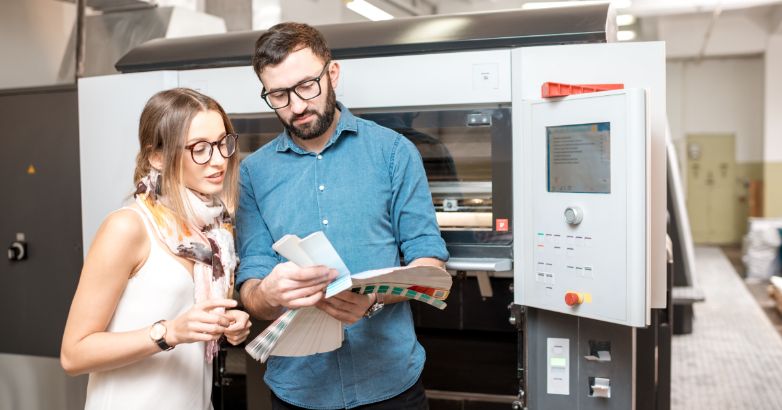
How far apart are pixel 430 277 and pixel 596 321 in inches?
29.2

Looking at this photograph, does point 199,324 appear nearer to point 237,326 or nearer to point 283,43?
point 237,326

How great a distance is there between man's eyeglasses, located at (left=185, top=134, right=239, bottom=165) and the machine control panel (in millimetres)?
814

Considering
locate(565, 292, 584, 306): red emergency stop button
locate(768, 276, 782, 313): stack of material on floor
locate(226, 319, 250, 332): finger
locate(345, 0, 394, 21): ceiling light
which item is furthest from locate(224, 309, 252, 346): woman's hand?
locate(768, 276, 782, 313): stack of material on floor

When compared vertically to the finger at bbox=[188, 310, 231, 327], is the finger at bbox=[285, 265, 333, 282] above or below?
above

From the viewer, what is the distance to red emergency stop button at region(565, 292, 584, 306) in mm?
1751

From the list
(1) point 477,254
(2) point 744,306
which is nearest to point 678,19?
(2) point 744,306

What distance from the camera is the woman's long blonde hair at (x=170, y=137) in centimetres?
136

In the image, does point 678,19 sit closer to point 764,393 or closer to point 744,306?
point 744,306

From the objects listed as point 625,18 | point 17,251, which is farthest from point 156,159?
point 625,18

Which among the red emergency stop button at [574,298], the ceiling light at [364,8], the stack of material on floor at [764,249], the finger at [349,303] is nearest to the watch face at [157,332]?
the finger at [349,303]

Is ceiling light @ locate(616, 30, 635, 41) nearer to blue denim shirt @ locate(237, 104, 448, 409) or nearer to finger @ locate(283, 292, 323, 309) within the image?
blue denim shirt @ locate(237, 104, 448, 409)

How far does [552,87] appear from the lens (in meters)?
1.76

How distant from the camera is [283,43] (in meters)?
1.50

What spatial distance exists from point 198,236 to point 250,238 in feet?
0.82
